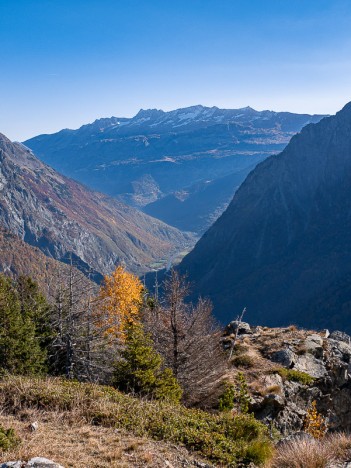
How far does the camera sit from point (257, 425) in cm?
1279

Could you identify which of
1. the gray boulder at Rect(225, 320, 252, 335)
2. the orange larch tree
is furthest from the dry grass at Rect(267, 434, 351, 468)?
the orange larch tree

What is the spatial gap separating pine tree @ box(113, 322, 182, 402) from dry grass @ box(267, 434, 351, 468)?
247 inches

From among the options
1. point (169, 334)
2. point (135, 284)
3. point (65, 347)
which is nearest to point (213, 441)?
point (169, 334)

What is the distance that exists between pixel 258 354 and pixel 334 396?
5.08 meters

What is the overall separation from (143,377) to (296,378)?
1084 centimetres

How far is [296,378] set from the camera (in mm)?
23047

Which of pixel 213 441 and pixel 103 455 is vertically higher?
pixel 103 455

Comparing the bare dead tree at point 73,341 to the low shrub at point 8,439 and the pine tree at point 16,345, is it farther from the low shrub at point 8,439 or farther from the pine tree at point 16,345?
the low shrub at point 8,439

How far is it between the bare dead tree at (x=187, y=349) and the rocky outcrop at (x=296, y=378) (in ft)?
7.41

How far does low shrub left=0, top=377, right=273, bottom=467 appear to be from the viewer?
10758 mm

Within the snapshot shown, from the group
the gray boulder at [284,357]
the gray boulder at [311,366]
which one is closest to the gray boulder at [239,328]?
the gray boulder at [284,357]

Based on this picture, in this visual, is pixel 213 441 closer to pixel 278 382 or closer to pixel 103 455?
pixel 103 455

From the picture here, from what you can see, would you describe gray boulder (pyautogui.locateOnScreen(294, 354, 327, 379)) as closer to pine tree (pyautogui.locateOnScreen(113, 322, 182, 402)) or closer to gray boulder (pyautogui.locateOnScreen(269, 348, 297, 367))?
gray boulder (pyautogui.locateOnScreen(269, 348, 297, 367))

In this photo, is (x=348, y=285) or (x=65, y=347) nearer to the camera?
(x=65, y=347)
